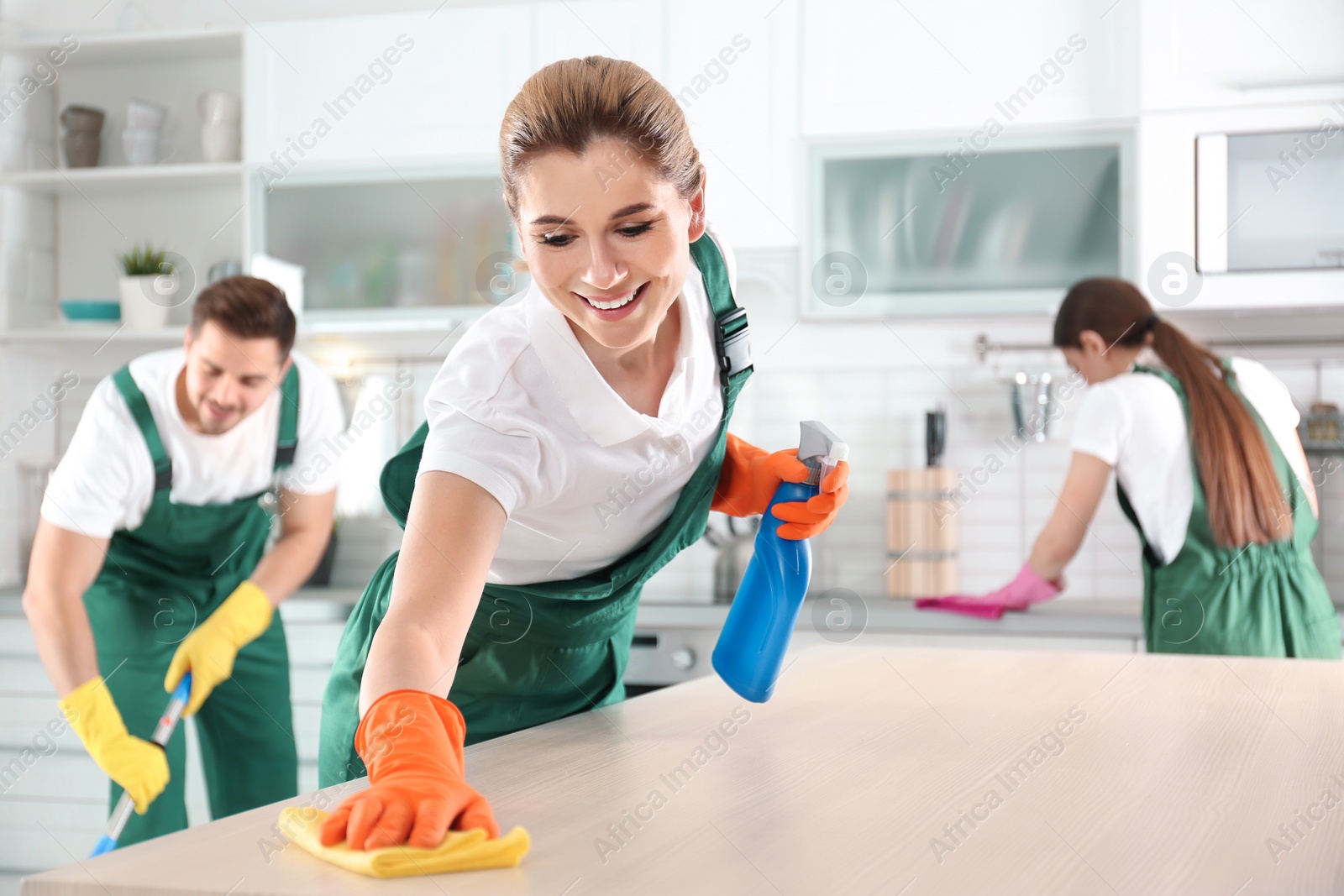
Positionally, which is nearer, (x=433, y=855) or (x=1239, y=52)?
(x=433, y=855)

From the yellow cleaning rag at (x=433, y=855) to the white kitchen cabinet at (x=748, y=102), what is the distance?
6.68 ft

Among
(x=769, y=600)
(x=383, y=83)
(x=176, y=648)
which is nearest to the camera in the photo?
(x=769, y=600)

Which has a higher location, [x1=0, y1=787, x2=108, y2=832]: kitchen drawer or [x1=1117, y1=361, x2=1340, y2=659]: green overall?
[x1=1117, y1=361, x2=1340, y2=659]: green overall

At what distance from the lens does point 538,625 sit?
1.03 meters

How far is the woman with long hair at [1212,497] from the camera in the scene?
176cm

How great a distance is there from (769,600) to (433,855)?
48 centimetres

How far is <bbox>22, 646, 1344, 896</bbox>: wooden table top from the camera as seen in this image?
22.1 inches

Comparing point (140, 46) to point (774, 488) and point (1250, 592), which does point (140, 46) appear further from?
point (1250, 592)

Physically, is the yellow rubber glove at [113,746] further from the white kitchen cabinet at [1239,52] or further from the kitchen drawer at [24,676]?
the white kitchen cabinet at [1239,52]

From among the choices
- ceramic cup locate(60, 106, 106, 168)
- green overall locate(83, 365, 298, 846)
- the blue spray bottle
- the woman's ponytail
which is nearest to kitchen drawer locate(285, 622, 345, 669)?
green overall locate(83, 365, 298, 846)

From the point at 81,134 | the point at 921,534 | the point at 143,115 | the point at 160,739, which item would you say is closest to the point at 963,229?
the point at 921,534

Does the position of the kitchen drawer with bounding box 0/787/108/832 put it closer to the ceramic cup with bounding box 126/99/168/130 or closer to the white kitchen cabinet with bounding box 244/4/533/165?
the white kitchen cabinet with bounding box 244/4/533/165

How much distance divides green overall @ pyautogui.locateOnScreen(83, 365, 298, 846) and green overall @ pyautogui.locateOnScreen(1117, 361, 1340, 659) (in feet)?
5.10

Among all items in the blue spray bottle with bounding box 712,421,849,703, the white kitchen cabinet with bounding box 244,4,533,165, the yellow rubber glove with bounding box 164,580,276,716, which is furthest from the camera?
the white kitchen cabinet with bounding box 244,4,533,165
